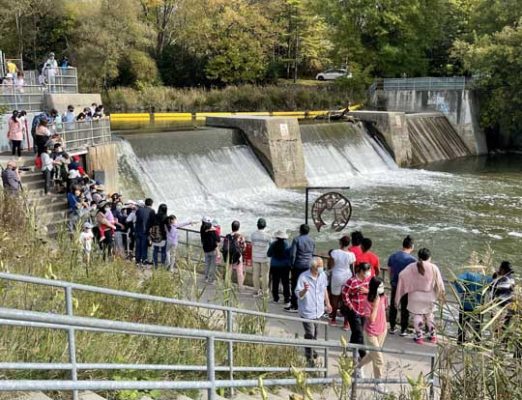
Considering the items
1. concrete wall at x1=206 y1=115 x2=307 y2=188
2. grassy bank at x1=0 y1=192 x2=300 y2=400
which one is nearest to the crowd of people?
concrete wall at x1=206 y1=115 x2=307 y2=188

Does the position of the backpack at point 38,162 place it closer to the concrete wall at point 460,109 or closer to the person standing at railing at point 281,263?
the person standing at railing at point 281,263

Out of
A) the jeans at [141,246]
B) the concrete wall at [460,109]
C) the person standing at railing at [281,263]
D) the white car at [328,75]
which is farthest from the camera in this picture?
the white car at [328,75]

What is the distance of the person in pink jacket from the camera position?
14.9 metres

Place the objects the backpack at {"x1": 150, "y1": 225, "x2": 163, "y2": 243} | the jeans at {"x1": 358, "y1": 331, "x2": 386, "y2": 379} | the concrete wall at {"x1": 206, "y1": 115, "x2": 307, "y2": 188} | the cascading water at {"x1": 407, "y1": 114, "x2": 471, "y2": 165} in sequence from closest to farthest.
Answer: the jeans at {"x1": 358, "y1": 331, "x2": 386, "y2": 379}, the backpack at {"x1": 150, "y1": 225, "x2": 163, "y2": 243}, the concrete wall at {"x1": 206, "y1": 115, "x2": 307, "y2": 188}, the cascading water at {"x1": 407, "y1": 114, "x2": 471, "y2": 165}

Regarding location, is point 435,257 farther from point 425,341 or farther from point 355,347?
point 355,347

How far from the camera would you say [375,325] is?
23.1 feet

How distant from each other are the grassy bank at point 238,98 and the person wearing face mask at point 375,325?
3333 centimetres

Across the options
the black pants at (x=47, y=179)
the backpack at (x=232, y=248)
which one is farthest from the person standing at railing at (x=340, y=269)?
the black pants at (x=47, y=179)

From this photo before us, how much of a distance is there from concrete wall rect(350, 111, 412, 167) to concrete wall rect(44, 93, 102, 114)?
14711 mm

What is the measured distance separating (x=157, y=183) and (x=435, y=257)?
29.6 ft

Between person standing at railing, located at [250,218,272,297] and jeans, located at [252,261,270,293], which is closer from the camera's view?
person standing at railing, located at [250,218,272,297]

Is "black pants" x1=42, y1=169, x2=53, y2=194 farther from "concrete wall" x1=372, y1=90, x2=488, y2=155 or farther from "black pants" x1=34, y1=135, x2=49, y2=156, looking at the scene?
"concrete wall" x1=372, y1=90, x2=488, y2=155

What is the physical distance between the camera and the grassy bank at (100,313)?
17.0 feet

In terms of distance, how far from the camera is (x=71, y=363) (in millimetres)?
3902
